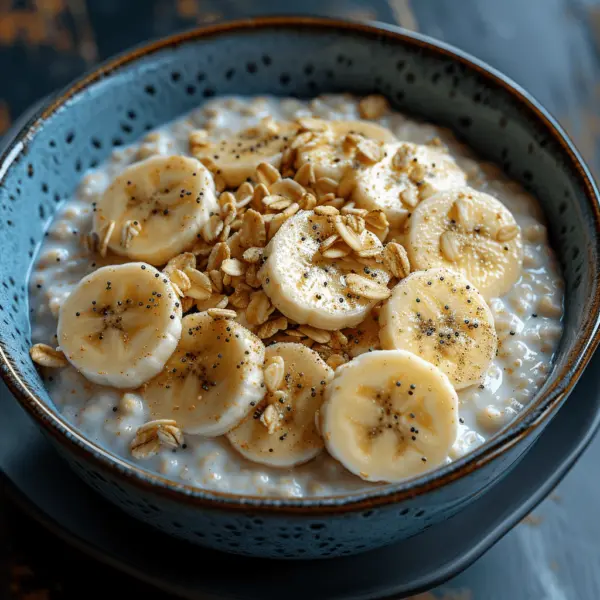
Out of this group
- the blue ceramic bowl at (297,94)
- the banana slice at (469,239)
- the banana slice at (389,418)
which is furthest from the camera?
the banana slice at (469,239)

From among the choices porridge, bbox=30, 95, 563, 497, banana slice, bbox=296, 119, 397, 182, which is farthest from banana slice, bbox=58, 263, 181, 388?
banana slice, bbox=296, 119, 397, 182

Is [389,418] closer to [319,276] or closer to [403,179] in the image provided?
[319,276]

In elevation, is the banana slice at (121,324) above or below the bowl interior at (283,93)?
below

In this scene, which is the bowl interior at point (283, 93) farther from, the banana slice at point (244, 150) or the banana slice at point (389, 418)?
the banana slice at point (389, 418)

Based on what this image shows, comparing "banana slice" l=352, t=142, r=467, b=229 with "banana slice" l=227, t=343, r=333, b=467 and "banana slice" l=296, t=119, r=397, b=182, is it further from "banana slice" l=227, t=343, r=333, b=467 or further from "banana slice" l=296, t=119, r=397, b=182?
"banana slice" l=227, t=343, r=333, b=467

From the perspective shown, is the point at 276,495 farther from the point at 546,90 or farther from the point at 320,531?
the point at 546,90

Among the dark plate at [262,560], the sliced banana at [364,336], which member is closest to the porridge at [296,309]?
the sliced banana at [364,336]

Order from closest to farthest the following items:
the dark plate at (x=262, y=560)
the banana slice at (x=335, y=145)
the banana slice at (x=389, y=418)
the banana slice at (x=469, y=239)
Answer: the banana slice at (x=389, y=418) → the dark plate at (x=262, y=560) → the banana slice at (x=469, y=239) → the banana slice at (x=335, y=145)
